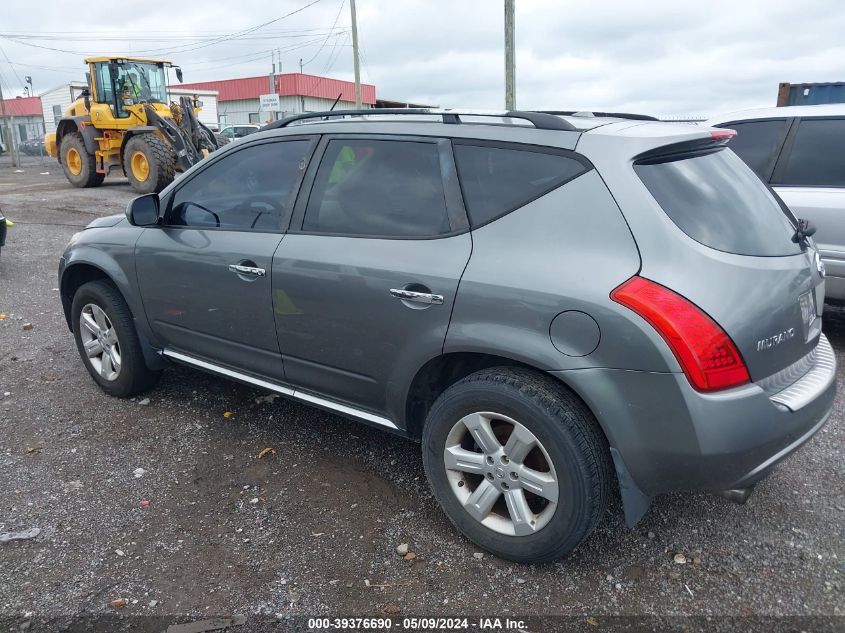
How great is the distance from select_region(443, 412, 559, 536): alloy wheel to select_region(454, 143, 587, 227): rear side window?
83cm

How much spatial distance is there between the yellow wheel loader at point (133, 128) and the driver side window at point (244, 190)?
39.6 feet

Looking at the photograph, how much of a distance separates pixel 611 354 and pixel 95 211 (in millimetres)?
13848

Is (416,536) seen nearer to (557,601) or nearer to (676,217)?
(557,601)

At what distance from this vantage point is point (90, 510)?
3.13m

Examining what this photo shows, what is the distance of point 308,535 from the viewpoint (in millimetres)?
2928

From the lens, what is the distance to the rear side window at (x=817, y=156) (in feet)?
16.5

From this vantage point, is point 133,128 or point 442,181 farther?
point 133,128

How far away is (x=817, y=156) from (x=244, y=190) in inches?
171

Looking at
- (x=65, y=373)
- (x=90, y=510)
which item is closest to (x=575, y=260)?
(x=90, y=510)

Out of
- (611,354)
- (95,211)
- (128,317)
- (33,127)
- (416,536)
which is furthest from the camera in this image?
(33,127)

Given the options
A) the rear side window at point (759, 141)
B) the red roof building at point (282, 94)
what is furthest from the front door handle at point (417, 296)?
the red roof building at point (282, 94)

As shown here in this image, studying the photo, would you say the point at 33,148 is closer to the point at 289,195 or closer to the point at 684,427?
the point at 289,195

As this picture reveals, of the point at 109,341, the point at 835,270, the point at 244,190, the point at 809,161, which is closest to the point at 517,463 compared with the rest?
the point at 244,190

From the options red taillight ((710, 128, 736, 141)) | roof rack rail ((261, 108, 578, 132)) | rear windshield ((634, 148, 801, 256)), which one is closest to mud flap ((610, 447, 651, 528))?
rear windshield ((634, 148, 801, 256))
